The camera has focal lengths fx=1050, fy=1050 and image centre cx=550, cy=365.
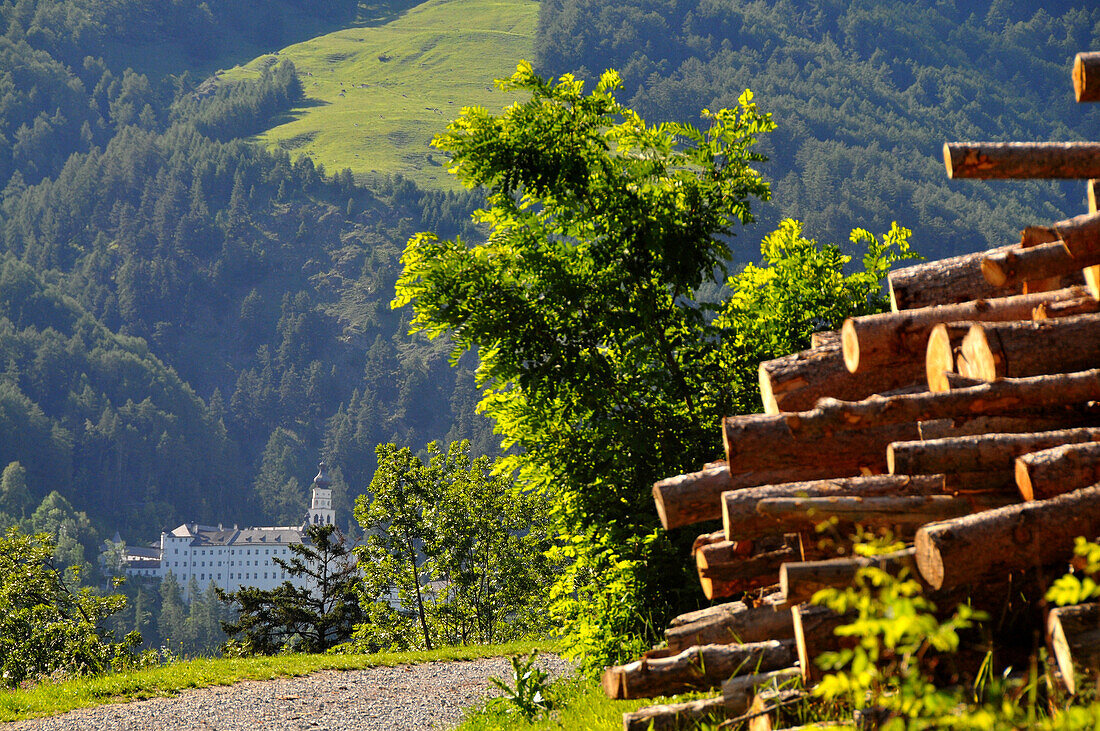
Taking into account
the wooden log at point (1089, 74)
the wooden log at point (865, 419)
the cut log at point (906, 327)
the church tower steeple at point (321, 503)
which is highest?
the wooden log at point (1089, 74)

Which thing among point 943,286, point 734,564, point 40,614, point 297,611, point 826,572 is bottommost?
point 297,611

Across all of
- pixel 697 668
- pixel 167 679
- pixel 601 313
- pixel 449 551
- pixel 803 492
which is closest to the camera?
pixel 803 492

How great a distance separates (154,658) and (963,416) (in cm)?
2164

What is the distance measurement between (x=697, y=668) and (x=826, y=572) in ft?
3.32

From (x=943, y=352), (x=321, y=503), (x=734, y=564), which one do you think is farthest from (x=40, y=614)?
(x=321, y=503)

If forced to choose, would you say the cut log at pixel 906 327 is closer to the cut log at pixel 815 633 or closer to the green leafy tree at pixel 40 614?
the cut log at pixel 815 633

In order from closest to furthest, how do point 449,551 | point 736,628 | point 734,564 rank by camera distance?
1. point 736,628
2. point 734,564
3. point 449,551

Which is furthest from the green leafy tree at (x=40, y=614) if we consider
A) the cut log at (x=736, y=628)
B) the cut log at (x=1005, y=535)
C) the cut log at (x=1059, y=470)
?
the cut log at (x=1059, y=470)

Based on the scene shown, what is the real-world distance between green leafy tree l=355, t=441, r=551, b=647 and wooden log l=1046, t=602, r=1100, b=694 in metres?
27.6

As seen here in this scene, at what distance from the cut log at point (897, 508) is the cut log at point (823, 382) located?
1201 millimetres

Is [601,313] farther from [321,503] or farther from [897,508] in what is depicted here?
[321,503]

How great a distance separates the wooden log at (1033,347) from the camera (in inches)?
187

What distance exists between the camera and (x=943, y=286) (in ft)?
19.9

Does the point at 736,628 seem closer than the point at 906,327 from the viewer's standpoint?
Yes
